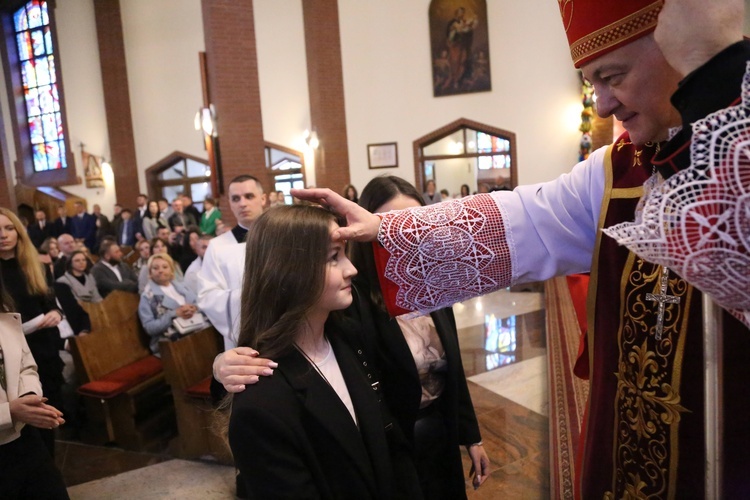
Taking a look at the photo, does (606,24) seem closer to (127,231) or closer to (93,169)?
(127,231)

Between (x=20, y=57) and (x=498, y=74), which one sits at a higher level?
(x=20, y=57)

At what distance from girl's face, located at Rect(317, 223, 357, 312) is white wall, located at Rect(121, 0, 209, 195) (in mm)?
12259

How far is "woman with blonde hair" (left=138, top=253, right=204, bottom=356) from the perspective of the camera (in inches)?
161

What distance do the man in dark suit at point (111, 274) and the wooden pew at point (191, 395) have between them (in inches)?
81.7

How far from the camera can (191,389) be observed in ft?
10.9

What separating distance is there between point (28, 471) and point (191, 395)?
1251 mm

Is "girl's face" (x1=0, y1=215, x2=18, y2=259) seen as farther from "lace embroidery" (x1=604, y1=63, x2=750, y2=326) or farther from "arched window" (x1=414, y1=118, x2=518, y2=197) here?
"arched window" (x1=414, y1=118, x2=518, y2=197)

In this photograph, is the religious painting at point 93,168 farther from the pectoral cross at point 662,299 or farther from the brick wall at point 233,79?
the pectoral cross at point 662,299

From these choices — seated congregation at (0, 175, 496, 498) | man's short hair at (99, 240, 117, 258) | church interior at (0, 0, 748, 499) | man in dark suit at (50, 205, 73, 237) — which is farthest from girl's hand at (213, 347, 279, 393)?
man in dark suit at (50, 205, 73, 237)

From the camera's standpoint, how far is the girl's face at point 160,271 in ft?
14.5

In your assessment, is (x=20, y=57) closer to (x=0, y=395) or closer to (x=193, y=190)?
(x=193, y=190)

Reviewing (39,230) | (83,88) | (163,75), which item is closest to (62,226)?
(39,230)

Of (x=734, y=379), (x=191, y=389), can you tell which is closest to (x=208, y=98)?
(x=191, y=389)

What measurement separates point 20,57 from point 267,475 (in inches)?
649
